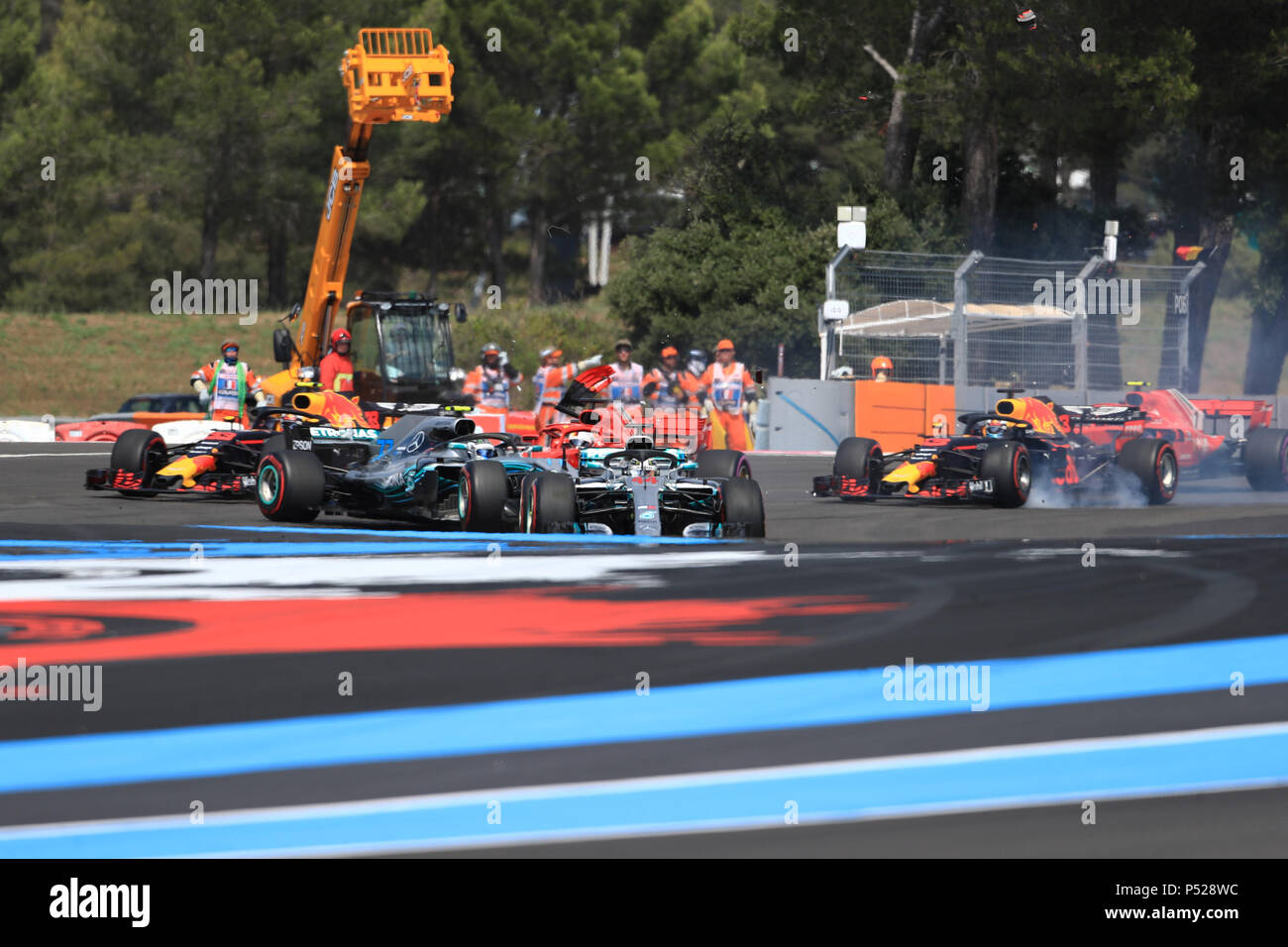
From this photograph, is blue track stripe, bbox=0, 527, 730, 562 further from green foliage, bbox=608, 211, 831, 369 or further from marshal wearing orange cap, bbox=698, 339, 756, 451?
green foliage, bbox=608, 211, 831, 369

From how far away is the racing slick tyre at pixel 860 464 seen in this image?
1636cm

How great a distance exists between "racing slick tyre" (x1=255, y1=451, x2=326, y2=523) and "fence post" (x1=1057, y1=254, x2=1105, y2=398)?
468 inches

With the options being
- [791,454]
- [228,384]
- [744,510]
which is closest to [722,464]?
[744,510]

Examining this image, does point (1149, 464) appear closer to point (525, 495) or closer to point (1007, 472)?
point (1007, 472)

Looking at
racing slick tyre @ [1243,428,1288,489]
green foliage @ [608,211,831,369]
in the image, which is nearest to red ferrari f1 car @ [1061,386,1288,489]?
racing slick tyre @ [1243,428,1288,489]

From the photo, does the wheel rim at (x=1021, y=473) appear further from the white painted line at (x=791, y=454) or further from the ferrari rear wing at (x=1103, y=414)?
the white painted line at (x=791, y=454)

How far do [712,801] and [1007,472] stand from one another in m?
10.9

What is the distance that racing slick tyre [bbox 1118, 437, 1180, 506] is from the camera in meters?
16.2

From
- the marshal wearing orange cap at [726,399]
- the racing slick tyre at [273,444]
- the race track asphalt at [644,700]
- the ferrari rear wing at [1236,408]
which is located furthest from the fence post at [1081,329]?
the racing slick tyre at [273,444]

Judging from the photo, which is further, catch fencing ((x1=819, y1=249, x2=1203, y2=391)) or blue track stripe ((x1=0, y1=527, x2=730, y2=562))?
catch fencing ((x1=819, y1=249, x2=1203, y2=391))

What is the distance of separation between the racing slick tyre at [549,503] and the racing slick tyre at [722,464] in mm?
2052

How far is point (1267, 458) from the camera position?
A: 18609mm

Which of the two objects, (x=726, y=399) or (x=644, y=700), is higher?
(x=726, y=399)
